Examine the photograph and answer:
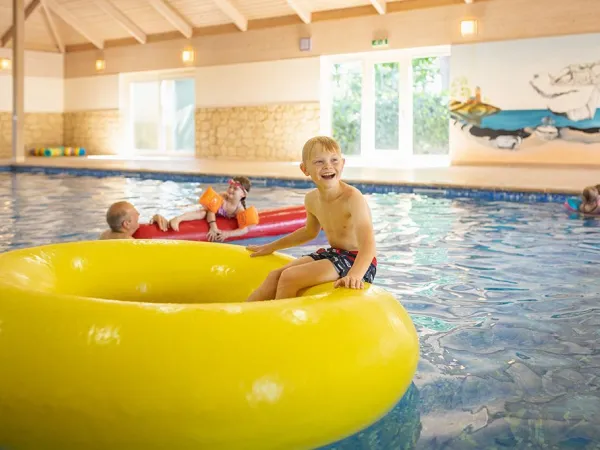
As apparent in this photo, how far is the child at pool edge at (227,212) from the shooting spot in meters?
4.79

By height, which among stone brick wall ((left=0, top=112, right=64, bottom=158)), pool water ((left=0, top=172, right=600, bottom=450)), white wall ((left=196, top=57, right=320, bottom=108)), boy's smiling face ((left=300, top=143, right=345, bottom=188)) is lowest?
pool water ((left=0, top=172, right=600, bottom=450))

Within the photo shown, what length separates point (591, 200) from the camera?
6605 mm

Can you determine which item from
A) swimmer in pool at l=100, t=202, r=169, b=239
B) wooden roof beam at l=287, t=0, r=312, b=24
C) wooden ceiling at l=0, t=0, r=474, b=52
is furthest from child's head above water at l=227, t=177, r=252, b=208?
wooden roof beam at l=287, t=0, r=312, b=24

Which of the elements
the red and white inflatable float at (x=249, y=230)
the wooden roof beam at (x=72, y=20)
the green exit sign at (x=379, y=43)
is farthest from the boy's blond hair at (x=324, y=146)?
the wooden roof beam at (x=72, y=20)

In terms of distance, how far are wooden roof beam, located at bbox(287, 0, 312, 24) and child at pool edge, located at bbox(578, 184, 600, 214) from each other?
866cm

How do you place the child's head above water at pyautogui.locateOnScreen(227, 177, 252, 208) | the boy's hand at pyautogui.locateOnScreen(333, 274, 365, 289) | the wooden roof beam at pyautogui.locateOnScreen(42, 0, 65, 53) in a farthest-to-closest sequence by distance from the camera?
the wooden roof beam at pyautogui.locateOnScreen(42, 0, 65, 53)
the child's head above water at pyautogui.locateOnScreen(227, 177, 252, 208)
the boy's hand at pyautogui.locateOnScreen(333, 274, 365, 289)

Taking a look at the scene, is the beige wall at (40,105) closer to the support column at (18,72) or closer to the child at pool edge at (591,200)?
the support column at (18,72)

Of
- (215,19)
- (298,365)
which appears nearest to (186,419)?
(298,365)

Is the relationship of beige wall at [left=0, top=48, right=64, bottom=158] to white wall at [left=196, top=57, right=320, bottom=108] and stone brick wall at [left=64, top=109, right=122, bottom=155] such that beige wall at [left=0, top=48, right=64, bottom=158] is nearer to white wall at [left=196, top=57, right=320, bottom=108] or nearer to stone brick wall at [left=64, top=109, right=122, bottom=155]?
stone brick wall at [left=64, top=109, right=122, bottom=155]

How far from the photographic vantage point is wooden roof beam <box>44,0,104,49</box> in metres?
17.0

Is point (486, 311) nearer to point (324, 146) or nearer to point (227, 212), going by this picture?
point (324, 146)

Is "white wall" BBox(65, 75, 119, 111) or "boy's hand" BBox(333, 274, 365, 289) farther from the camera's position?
"white wall" BBox(65, 75, 119, 111)

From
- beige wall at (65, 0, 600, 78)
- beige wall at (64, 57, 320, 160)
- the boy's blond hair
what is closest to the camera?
the boy's blond hair

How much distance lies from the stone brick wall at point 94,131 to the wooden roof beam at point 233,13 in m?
4.75
